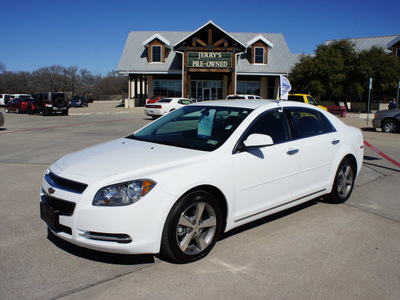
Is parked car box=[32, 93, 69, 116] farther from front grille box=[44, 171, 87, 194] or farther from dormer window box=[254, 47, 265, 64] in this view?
front grille box=[44, 171, 87, 194]

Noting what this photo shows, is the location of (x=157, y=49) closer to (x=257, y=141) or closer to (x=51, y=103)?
(x=51, y=103)

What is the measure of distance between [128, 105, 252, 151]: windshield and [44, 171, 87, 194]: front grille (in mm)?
1194

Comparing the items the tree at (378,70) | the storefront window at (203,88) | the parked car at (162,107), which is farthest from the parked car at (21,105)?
the tree at (378,70)

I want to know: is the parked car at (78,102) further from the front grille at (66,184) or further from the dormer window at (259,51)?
the front grille at (66,184)

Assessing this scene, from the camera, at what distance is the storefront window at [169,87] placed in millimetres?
38219

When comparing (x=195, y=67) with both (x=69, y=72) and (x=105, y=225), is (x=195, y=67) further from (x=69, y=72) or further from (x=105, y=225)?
(x=69, y=72)

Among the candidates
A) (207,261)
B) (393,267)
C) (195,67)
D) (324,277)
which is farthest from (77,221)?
Answer: (195,67)

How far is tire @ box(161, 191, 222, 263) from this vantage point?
3330mm

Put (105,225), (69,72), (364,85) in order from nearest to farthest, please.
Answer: (105,225), (364,85), (69,72)

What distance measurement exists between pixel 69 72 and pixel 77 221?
3842 inches

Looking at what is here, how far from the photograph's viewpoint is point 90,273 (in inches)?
132

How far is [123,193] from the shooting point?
3207 millimetres

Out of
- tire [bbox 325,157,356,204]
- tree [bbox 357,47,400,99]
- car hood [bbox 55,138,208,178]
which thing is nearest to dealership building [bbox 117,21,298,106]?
tree [bbox 357,47,400,99]

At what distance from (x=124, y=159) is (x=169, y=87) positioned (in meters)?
35.3
